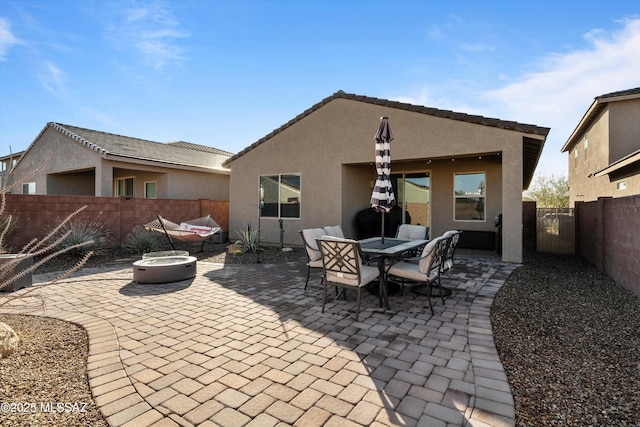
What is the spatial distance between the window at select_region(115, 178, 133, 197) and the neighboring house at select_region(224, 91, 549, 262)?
672cm

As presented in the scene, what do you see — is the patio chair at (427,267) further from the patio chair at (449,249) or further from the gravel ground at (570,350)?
the gravel ground at (570,350)

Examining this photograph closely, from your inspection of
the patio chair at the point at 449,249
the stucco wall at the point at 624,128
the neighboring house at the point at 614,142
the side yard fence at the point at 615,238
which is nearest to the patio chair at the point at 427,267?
the patio chair at the point at 449,249

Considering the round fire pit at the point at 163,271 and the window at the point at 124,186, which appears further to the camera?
the window at the point at 124,186

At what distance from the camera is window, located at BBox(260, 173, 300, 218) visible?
33.9 ft

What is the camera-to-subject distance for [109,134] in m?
14.7

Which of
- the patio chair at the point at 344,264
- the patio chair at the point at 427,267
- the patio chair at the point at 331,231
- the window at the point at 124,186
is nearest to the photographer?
the patio chair at the point at 344,264

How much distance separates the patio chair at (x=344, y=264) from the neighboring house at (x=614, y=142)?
346 inches

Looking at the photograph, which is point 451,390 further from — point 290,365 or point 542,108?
point 542,108

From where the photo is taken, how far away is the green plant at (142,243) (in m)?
9.00

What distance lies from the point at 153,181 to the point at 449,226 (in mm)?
12127

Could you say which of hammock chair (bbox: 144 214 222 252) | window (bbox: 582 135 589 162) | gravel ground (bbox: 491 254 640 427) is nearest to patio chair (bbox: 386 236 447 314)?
gravel ground (bbox: 491 254 640 427)

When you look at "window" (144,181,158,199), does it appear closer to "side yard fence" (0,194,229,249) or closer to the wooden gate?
"side yard fence" (0,194,229,249)

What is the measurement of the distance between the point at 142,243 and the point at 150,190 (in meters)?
6.01

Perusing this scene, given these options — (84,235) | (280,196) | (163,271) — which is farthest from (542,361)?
(84,235)
